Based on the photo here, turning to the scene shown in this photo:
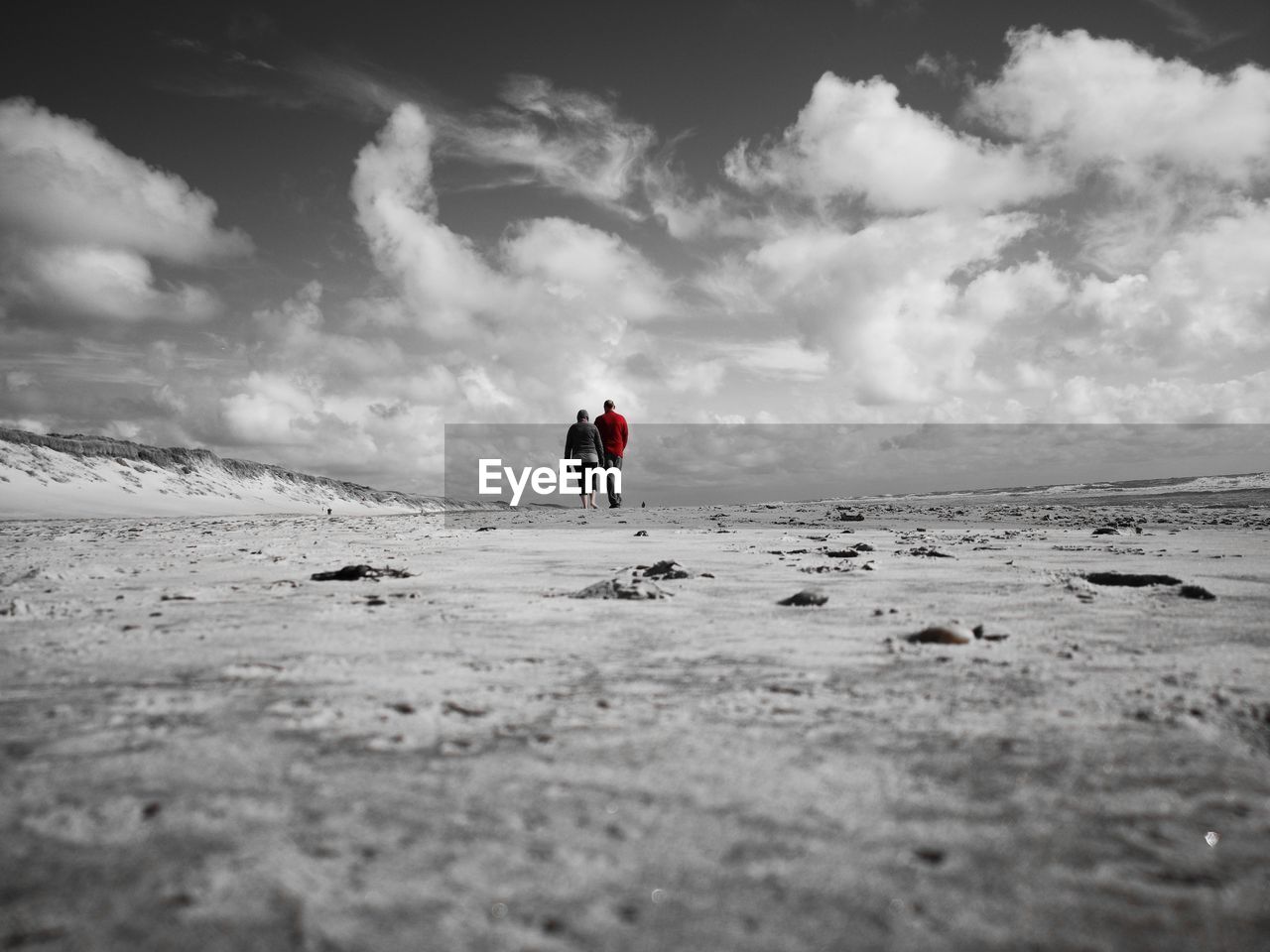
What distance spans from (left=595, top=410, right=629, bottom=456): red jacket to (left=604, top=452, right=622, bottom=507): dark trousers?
154 millimetres

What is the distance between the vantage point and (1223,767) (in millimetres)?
Result: 1389

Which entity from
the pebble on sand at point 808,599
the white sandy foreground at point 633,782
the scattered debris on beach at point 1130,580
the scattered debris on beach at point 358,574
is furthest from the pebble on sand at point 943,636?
the scattered debris on beach at point 358,574

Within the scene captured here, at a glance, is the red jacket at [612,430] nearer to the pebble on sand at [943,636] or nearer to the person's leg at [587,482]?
the person's leg at [587,482]

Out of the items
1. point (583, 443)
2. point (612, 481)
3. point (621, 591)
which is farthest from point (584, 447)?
point (621, 591)

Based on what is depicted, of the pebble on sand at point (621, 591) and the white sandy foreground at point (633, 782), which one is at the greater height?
the pebble on sand at point (621, 591)

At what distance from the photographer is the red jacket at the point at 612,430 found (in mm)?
15430

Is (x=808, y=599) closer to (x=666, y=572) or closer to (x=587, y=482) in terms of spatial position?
(x=666, y=572)

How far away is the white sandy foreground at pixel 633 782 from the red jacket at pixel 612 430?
12.6m

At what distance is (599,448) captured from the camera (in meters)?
15.2

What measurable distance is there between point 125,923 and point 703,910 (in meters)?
0.76

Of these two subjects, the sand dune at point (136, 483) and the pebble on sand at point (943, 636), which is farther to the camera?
the sand dune at point (136, 483)

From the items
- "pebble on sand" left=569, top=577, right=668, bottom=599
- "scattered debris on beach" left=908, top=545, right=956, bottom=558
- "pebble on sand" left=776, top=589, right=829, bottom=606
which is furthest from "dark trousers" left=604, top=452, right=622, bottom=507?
"pebble on sand" left=776, top=589, right=829, bottom=606

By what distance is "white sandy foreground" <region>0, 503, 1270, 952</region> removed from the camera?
0.95 metres

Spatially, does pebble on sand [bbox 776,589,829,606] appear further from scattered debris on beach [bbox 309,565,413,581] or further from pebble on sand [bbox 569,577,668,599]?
scattered debris on beach [bbox 309,565,413,581]
